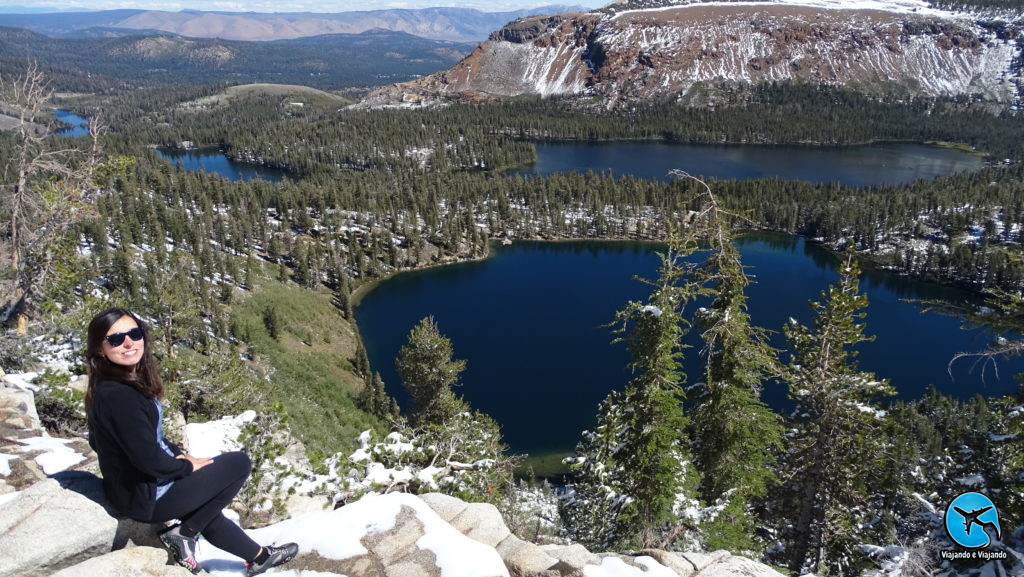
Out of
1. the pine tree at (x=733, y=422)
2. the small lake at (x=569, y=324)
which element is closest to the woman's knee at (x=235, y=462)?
the pine tree at (x=733, y=422)

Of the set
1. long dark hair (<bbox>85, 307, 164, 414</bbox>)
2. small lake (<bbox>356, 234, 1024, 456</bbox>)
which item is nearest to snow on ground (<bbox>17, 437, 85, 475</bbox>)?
long dark hair (<bbox>85, 307, 164, 414</bbox>)

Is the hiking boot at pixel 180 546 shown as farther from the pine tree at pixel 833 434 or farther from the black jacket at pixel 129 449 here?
the pine tree at pixel 833 434

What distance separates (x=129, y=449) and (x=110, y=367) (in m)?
0.96

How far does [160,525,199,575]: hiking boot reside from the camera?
7.07 meters

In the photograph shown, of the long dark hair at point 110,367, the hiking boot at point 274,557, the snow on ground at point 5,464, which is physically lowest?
the hiking boot at point 274,557

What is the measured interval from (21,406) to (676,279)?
16.4 metres

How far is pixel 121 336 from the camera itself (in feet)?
20.7

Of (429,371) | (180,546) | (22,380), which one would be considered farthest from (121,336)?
(429,371)

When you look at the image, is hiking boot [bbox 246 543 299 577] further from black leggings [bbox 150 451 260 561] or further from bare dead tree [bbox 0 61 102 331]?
bare dead tree [bbox 0 61 102 331]

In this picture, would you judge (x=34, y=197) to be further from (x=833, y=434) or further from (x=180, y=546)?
(x=833, y=434)

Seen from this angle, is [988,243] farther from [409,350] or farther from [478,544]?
[478,544]

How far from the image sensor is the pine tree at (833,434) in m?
19.7

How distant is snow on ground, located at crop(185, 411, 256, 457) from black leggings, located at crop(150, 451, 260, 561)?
5151 mm

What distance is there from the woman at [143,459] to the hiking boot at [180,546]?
0.01 m
